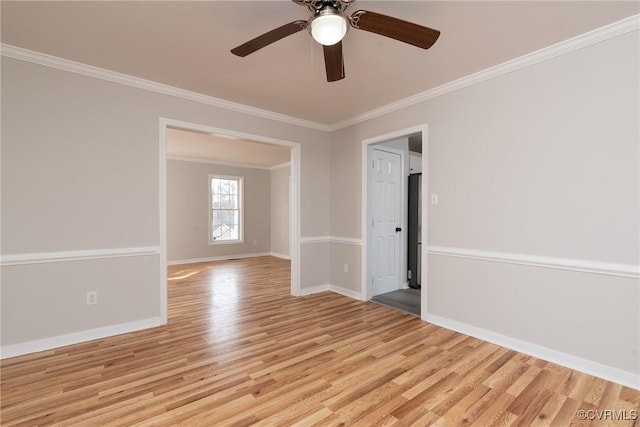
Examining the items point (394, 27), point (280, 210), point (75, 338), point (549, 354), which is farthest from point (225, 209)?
point (549, 354)

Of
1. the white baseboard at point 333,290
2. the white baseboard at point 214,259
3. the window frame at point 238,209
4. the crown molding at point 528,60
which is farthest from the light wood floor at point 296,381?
the window frame at point 238,209

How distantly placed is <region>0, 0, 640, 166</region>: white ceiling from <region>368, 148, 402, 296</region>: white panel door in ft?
3.83

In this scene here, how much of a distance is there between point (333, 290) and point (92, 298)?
3.00m

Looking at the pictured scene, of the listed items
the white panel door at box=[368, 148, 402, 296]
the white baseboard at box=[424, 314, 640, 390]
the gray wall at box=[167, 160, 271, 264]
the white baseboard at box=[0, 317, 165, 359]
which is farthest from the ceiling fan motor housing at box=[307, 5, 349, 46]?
the gray wall at box=[167, 160, 271, 264]

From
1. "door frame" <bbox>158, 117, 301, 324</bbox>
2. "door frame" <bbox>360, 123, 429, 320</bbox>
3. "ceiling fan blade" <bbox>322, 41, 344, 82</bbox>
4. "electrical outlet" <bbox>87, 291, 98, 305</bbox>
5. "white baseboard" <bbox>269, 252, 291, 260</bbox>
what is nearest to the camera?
"ceiling fan blade" <bbox>322, 41, 344, 82</bbox>

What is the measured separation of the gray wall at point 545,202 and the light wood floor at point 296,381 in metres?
0.36

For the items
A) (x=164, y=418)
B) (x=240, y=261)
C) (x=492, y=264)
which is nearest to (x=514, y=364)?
(x=492, y=264)

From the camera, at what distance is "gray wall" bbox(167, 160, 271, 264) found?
7.22m

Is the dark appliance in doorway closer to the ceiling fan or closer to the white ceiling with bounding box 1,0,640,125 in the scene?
the white ceiling with bounding box 1,0,640,125

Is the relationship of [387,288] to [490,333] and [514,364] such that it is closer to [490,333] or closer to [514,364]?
[490,333]

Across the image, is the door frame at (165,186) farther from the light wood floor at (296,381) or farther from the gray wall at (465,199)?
the light wood floor at (296,381)

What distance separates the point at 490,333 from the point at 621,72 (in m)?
2.33

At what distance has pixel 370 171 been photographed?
13.7 feet

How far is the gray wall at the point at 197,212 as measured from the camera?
722 centimetres
